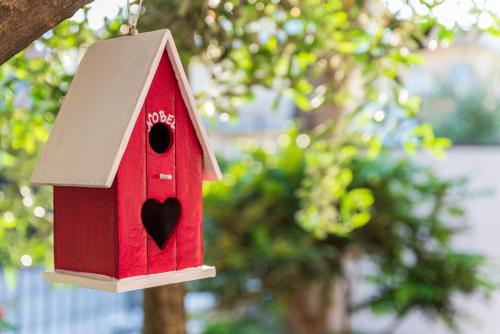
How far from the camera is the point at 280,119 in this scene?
776 centimetres

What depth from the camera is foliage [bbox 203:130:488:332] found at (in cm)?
427

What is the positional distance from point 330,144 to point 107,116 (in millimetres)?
1356

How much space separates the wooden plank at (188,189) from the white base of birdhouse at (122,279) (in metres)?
0.03

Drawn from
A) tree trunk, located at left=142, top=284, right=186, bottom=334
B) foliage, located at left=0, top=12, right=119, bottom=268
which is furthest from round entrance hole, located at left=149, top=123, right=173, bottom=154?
tree trunk, located at left=142, top=284, right=186, bottom=334

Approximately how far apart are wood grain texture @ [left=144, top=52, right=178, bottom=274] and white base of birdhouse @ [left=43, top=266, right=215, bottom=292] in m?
0.02

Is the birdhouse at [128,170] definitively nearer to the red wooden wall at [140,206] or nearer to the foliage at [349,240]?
the red wooden wall at [140,206]

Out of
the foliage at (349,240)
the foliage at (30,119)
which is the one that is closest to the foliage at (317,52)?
the foliage at (30,119)

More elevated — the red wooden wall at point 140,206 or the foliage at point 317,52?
the foliage at point 317,52

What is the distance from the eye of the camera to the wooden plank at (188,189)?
4.08ft

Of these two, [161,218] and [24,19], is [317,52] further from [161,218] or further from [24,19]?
[24,19]

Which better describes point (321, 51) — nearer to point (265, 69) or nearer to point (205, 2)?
point (265, 69)

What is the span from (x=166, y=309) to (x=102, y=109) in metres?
0.96

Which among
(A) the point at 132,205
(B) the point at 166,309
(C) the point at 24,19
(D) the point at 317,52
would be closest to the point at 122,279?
(A) the point at 132,205

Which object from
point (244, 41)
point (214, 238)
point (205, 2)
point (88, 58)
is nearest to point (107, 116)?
point (88, 58)
